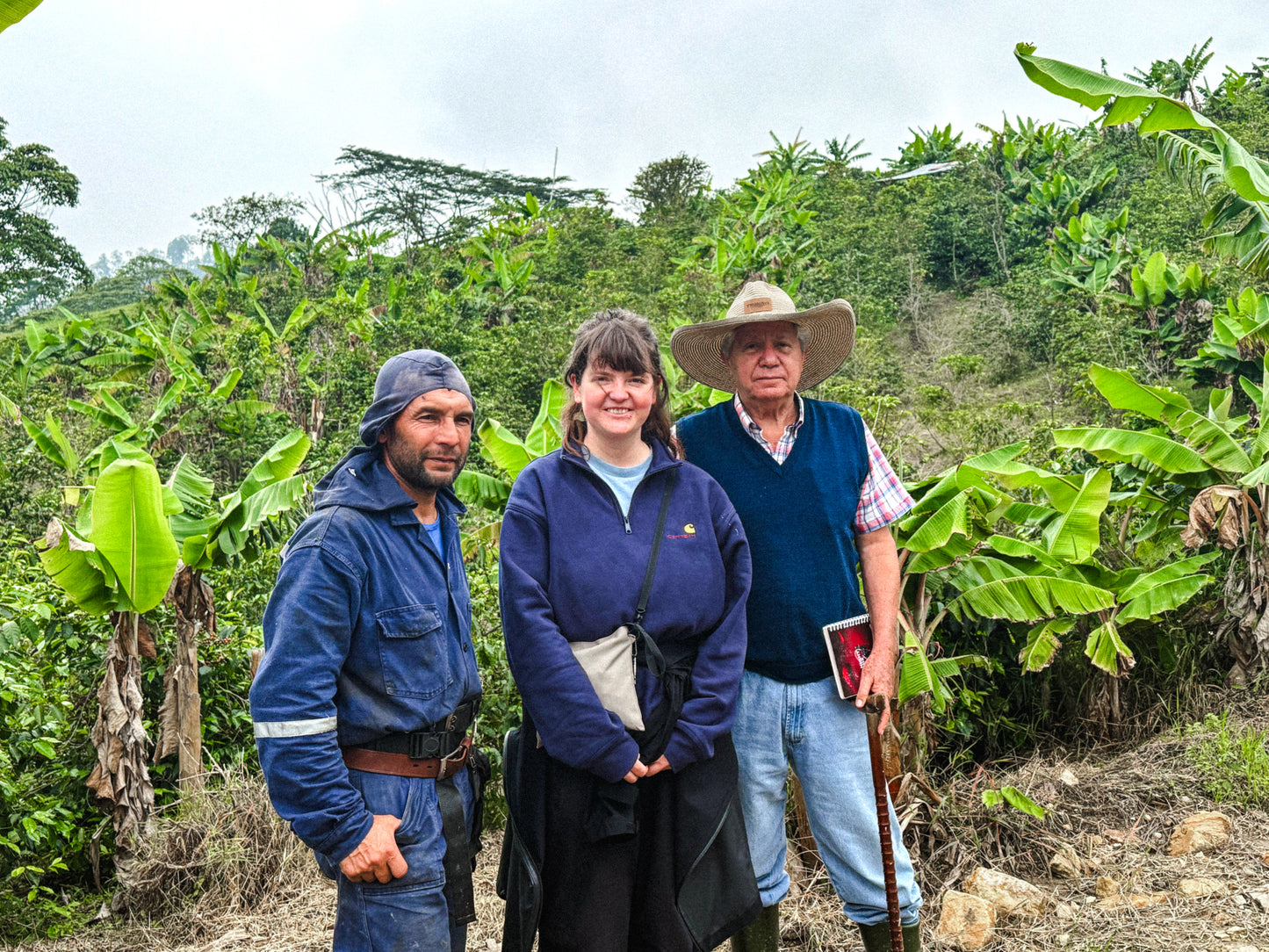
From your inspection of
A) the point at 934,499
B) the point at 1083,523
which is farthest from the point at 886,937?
the point at 1083,523

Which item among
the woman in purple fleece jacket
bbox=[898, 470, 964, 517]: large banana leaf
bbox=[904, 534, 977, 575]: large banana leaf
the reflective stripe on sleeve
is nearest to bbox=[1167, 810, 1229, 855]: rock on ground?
bbox=[904, 534, 977, 575]: large banana leaf

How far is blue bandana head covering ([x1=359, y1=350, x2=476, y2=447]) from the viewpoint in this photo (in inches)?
88.7

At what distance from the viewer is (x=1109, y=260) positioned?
13.0 meters

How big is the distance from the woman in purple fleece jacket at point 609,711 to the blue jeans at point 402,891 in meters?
0.22

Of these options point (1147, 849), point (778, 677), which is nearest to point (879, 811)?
point (778, 677)

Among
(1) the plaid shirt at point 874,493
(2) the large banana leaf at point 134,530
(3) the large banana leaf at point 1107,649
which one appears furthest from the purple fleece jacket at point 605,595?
(3) the large banana leaf at point 1107,649

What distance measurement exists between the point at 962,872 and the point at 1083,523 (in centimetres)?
175

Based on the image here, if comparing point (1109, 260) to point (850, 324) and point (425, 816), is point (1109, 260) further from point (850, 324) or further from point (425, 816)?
point (425, 816)

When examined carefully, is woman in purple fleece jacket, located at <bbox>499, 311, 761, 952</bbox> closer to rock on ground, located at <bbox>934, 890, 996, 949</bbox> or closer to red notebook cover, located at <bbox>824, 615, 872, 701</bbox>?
red notebook cover, located at <bbox>824, 615, 872, 701</bbox>

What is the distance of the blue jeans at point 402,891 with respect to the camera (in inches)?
82.2

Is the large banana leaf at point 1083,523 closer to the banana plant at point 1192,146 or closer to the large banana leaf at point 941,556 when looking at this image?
the large banana leaf at point 941,556

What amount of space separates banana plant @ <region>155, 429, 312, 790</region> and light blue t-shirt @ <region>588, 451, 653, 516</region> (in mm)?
2705

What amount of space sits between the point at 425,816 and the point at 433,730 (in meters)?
0.19

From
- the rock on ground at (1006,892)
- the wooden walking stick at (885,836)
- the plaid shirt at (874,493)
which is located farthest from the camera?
the rock on ground at (1006,892)
